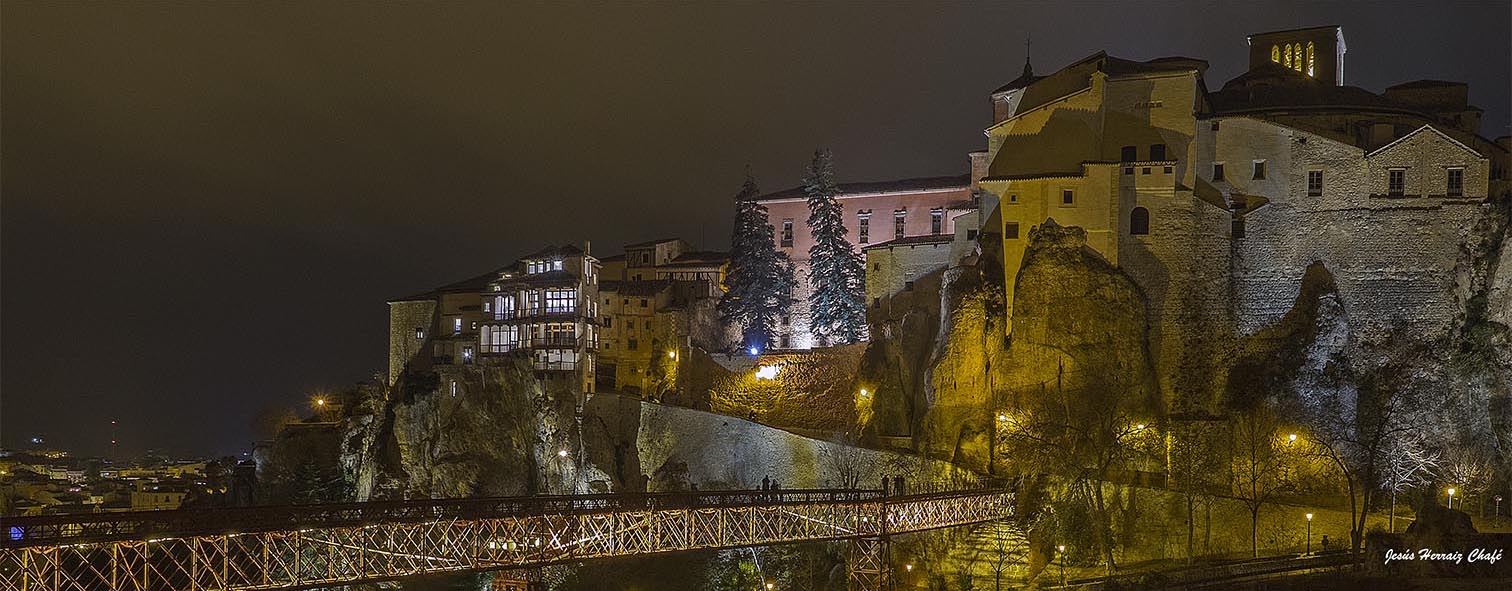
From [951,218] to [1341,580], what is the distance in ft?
138

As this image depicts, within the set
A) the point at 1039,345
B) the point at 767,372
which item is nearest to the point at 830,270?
the point at 767,372

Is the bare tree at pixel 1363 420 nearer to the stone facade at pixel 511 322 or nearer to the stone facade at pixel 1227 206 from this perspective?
the stone facade at pixel 1227 206

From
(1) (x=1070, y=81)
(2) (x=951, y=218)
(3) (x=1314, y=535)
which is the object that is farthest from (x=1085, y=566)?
(2) (x=951, y=218)

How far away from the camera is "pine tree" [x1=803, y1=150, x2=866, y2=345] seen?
77.2 meters

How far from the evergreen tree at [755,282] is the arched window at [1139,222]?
24.8 m

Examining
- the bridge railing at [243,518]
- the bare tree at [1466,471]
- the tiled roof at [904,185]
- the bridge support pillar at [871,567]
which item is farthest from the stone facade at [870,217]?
the bridge railing at [243,518]

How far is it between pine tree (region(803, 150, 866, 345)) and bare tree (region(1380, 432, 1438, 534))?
2862 centimetres

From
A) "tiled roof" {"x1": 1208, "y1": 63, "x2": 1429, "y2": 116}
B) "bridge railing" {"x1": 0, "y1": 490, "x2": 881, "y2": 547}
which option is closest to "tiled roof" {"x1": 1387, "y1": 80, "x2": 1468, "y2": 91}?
"tiled roof" {"x1": 1208, "y1": 63, "x2": 1429, "y2": 116}

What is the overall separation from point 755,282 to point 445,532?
46.9m

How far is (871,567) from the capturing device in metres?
56.1

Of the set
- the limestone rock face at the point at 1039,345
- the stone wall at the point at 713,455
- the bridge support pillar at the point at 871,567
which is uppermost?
the limestone rock face at the point at 1039,345

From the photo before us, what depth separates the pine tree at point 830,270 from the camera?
77.2 meters

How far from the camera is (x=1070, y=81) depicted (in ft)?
218

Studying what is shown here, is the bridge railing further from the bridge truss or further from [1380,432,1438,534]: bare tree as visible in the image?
[1380,432,1438,534]: bare tree
